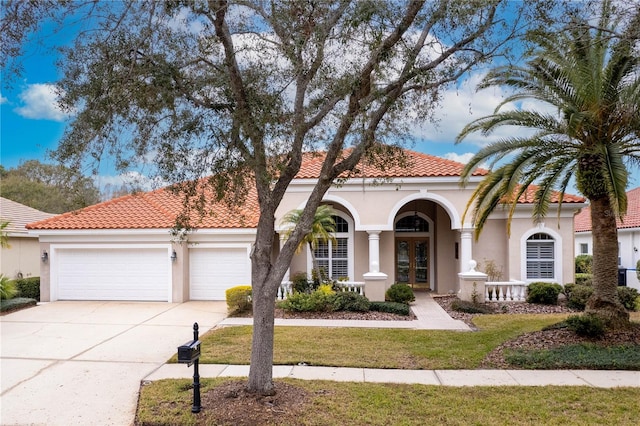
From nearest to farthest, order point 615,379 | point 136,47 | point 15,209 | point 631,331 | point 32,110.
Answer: point 136,47 < point 615,379 < point 631,331 < point 32,110 < point 15,209

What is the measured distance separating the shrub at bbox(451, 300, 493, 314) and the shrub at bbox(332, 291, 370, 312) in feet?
9.63

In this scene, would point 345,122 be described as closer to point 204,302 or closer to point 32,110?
point 32,110

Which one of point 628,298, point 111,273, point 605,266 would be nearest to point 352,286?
point 605,266

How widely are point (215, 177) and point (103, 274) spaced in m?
12.8

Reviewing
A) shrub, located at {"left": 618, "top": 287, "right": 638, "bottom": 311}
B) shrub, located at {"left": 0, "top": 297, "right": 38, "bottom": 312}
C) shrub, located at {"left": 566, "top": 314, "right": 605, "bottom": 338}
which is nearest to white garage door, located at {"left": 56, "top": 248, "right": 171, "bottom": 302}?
shrub, located at {"left": 0, "top": 297, "right": 38, "bottom": 312}

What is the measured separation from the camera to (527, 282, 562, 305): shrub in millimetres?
15743

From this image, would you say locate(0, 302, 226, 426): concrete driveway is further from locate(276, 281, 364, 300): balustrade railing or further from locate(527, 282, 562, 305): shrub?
locate(527, 282, 562, 305): shrub

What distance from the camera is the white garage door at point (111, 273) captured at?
694 inches

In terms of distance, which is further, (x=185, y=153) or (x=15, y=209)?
(x=15, y=209)

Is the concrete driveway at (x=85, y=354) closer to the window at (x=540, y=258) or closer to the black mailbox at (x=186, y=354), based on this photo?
the black mailbox at (x=186, y=354)

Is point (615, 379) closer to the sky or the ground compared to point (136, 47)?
closer to the ground

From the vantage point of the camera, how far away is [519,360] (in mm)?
8797

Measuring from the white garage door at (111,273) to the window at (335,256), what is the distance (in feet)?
19.3

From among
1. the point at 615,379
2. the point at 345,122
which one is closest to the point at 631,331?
the point at 615,379
